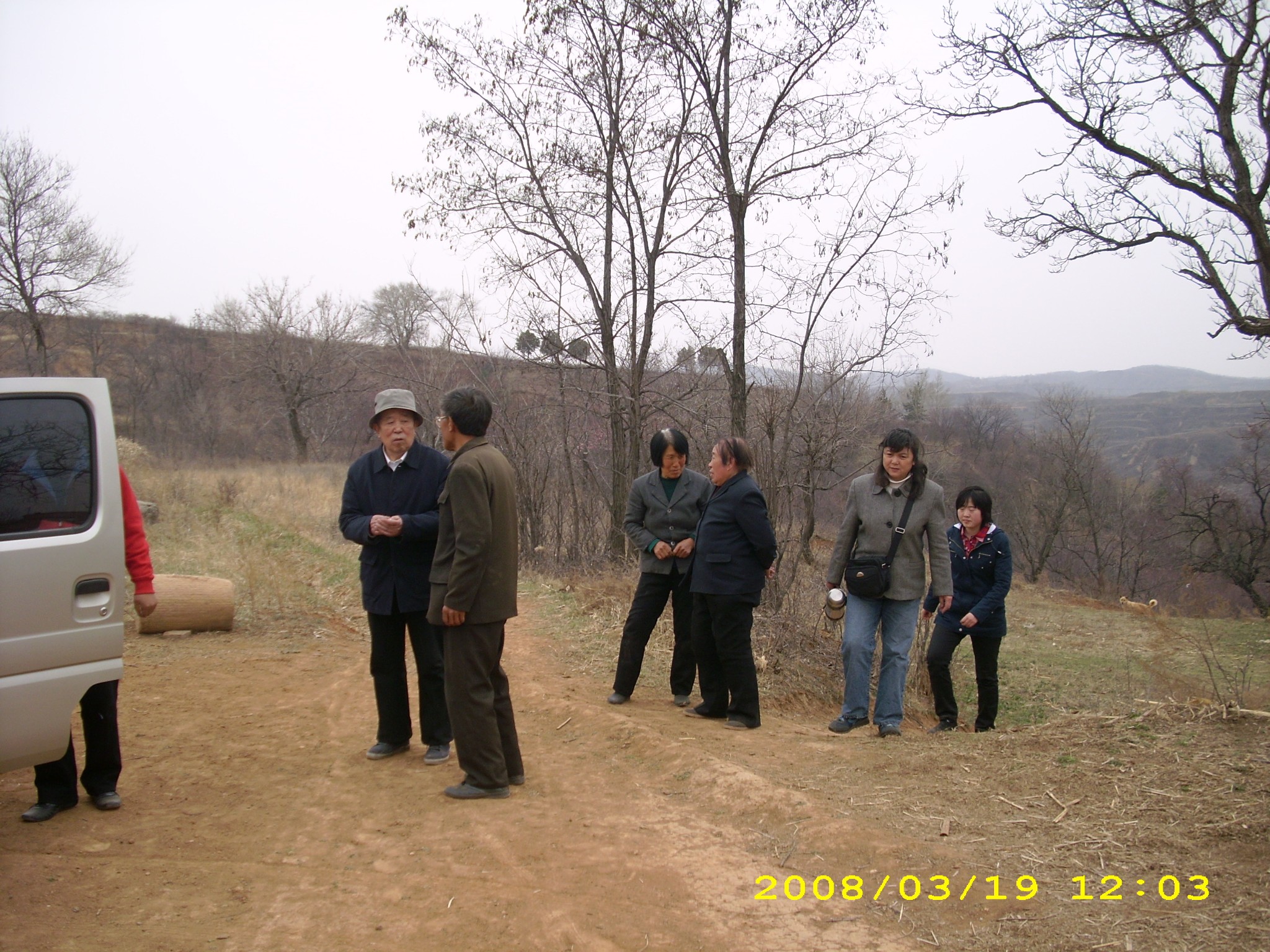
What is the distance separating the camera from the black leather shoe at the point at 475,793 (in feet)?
14.0

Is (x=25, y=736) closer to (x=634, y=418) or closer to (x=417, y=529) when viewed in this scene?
(x=417, y=529)

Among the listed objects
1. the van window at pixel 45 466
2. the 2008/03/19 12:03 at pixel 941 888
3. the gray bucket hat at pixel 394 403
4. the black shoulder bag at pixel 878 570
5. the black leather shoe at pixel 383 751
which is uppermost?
the gray bucket hat at pixel 394 403

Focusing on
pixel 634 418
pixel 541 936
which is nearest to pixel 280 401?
pixel 634 418

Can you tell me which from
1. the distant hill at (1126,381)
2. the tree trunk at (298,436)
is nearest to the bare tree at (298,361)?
the tree trunk at (298,436)

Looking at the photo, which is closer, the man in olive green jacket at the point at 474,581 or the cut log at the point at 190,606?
the man in olive green jacket at the point at 474,581

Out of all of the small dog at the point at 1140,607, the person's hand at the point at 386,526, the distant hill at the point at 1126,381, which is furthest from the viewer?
the distant hill at the point at 1126,381

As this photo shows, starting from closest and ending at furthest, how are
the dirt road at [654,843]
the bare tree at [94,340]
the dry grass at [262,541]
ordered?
the dirt road at [654,843], the dry grass at [262,541], the bare tree at [94,340]

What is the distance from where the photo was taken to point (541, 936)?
3002 mm

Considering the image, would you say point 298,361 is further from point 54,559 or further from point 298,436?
point 54,559

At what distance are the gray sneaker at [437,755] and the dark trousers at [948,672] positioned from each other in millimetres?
3362

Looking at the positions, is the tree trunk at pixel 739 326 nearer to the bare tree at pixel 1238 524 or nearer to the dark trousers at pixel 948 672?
the dark trousers at pixel 948 672

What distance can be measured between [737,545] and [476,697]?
206cm

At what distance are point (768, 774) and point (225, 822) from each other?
267cm

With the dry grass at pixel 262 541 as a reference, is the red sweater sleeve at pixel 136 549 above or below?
above
